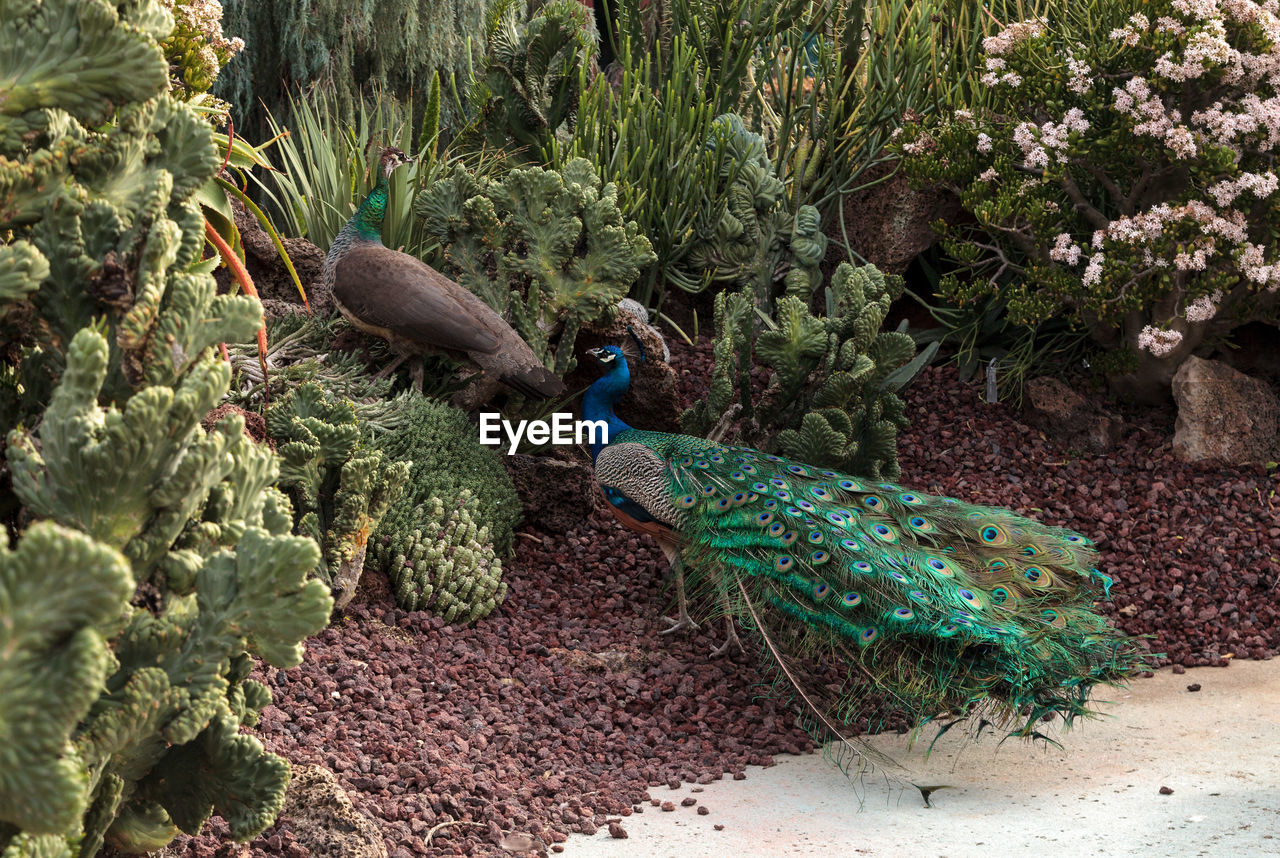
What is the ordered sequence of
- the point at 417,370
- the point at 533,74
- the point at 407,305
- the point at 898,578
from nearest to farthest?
the point at 898,578 < the point at 407,305 < the point at 417,370 < the point at 533,74

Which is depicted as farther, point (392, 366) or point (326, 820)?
point (392, 366)

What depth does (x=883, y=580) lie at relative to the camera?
361cm

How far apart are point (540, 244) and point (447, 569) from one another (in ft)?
5.06

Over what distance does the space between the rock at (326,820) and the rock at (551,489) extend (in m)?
2.39

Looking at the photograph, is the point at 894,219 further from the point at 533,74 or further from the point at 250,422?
the point at 250,422

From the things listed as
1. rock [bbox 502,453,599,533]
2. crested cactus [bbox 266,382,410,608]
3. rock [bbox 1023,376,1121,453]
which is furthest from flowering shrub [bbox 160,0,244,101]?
rock [bbox 1023,376,1121,453]

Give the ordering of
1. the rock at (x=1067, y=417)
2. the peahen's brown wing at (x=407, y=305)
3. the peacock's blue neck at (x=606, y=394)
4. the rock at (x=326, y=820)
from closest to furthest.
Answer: the rock at (x=326, y=820) → the peahen's brown wing at (x=407, y=305) → the peacock's blue neck at (x=606, y=394) → the rock at (x=1067, y=417)

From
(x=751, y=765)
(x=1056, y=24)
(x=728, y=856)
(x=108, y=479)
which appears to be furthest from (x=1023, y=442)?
(x=108, y=479)

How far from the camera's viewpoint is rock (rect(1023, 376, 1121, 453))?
19.1 feet

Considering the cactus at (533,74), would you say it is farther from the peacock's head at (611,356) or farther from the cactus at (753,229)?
the peacock's head at (611,356)

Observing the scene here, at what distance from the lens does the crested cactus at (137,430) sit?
1.83 m

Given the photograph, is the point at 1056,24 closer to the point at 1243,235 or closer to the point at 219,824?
the point at 1243,235

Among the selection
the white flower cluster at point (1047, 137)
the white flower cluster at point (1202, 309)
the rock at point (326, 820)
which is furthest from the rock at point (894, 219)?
the rock at point (326, 820)

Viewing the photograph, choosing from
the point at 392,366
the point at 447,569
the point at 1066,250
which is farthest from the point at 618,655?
the point at 1066,250
